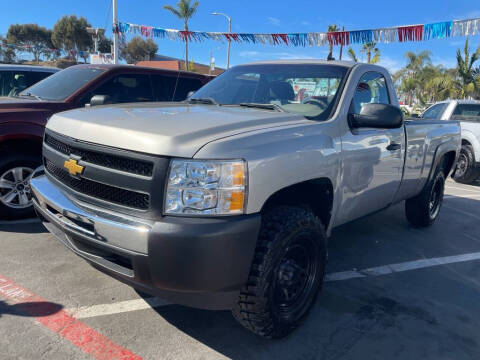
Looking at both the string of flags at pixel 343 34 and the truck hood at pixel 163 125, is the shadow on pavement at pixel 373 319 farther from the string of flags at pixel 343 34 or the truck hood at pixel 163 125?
the string of flags at pixel 343 34

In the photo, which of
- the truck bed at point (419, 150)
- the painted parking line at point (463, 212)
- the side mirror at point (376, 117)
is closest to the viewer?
the side mirror at point (376, 117)

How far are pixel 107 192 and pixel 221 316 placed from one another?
126 cm

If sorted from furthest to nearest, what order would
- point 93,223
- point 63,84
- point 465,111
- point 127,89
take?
point 465,111 → point 127,89 → point 63,84 → point 93,223

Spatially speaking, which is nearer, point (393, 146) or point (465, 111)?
point (393, 146)

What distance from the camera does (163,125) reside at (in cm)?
224

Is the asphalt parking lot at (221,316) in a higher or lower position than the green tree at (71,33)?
lower

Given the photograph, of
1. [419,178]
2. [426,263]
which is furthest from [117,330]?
[419,178]

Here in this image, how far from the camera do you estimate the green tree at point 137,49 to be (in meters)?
55.3

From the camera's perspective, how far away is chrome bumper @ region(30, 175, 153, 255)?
78.4 inches

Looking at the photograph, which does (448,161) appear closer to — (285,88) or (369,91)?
(369,91)

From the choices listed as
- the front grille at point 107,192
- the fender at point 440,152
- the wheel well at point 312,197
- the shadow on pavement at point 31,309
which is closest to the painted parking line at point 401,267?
the wheel well at point 312,197

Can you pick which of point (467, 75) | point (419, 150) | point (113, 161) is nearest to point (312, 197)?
point (113, 161)

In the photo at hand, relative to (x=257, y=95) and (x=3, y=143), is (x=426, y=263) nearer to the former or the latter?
(x=257, y=95)

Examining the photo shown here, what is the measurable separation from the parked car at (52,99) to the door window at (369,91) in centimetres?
264
